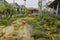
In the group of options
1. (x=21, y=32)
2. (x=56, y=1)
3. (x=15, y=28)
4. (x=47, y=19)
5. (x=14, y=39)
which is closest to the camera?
(x=14, y=39)

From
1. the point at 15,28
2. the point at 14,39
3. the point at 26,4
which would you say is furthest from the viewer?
the point at 26,4

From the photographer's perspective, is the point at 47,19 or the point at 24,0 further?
the point at 24,0

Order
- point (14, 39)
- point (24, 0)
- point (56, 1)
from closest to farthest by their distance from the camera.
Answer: point (14, 39) < point (56, 1) < point (24, 0)

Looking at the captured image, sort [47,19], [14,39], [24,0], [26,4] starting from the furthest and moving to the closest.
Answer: [26,4], [24,0], [47,19], [14,39]

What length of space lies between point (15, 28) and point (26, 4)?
92.0ft

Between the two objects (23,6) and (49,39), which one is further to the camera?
(23,6)

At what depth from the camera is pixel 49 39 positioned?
15398 millimetres

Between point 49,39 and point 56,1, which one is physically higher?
point 56,1

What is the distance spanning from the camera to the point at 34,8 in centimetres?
4175

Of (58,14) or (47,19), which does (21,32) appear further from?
(58,14)

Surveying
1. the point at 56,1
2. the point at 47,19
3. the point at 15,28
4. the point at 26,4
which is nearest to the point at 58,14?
the point at 56,1

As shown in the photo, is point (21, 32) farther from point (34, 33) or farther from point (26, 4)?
point (26, 4)

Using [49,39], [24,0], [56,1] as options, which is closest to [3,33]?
[49,39]

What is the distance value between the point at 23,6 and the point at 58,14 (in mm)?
15034
